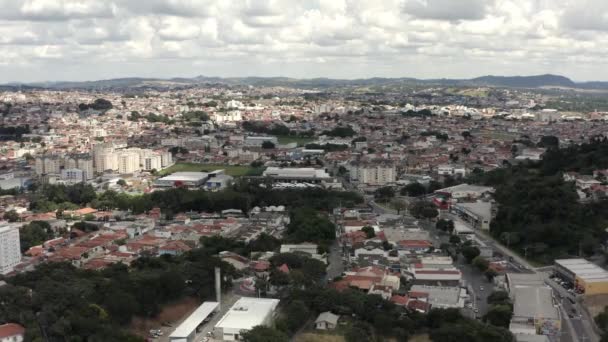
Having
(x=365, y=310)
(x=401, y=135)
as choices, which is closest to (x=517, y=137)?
(x=401, y=135)

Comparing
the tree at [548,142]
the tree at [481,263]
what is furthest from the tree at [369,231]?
the tree at [548,142]

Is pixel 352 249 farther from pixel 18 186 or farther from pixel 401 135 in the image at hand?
pixel 401 135

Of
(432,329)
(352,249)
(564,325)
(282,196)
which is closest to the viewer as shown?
(432,329)

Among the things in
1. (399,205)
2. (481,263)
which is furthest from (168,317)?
(399,205)

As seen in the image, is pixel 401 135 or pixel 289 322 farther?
pixel 401 135

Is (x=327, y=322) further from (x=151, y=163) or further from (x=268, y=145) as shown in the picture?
(x=268, y=145)

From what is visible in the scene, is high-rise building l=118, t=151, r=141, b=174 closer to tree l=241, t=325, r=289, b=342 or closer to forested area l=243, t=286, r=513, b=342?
forested area l=243, t=286, r=513, b=342
